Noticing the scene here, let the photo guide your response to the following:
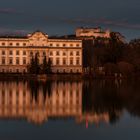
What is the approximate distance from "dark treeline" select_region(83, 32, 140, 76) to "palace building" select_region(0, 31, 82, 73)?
2.84m

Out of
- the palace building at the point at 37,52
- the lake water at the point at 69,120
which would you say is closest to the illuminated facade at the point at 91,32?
the palace building at the point at 37,52

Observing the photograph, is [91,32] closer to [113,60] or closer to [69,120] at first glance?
[113,60]

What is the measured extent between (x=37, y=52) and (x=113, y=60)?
11113mm

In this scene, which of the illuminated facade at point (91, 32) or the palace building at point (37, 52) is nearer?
the palace building at point (37, 52)

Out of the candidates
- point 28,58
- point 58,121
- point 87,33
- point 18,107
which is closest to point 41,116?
point 58,121

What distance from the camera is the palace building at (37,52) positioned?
221 feet

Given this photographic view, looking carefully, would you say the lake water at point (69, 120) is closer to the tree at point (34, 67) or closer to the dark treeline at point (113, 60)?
the tree at point (34, 67)

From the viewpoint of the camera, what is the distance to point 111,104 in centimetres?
2353

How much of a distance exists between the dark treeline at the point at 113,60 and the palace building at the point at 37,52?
9.33ft

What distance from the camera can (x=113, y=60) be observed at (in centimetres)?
6794

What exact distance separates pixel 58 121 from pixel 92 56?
54.2 meters

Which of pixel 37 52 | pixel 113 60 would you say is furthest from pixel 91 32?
pixel 37 52

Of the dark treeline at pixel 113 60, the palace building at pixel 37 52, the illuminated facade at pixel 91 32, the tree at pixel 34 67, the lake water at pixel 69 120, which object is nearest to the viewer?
the lake water at pixel 69 120

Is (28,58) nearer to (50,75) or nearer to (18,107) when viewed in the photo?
(50,75)
